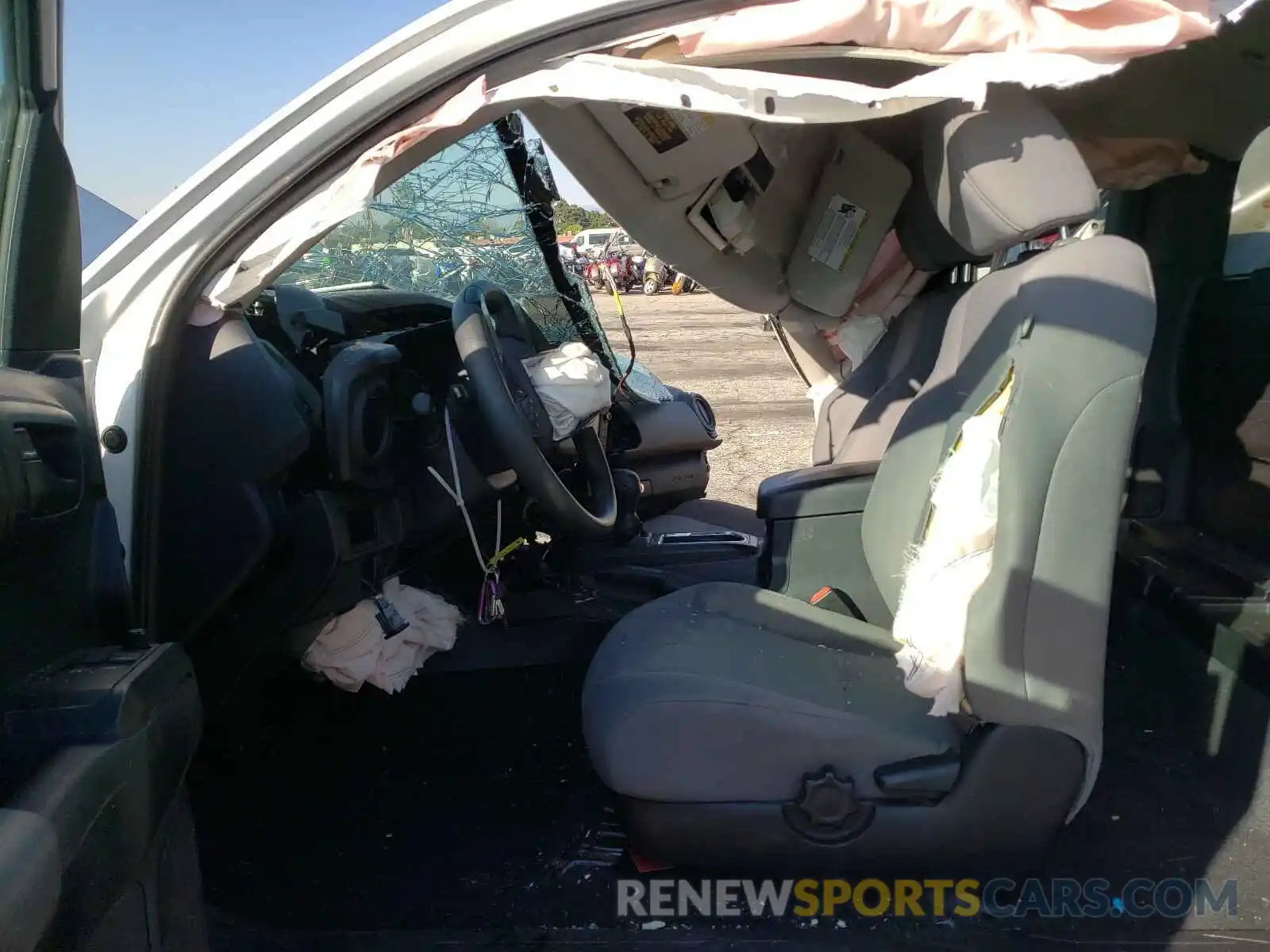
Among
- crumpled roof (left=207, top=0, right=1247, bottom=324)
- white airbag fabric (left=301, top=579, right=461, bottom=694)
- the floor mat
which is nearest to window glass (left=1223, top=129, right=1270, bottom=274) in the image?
crumpled roof (left=207, top=0, right=1247, bottom=324)

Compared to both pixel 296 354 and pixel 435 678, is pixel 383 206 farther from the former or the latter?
pixel 435 678

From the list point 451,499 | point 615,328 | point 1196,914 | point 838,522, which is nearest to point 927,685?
point 1196,914

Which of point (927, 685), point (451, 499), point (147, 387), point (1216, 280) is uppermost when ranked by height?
point (1216, 280)

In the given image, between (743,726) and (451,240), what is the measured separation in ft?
4.48

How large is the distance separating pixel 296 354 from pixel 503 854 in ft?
3.61

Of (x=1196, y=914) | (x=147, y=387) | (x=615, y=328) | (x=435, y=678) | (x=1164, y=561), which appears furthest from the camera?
(x=615, y=328)

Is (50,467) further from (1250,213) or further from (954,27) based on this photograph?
(1250,213)

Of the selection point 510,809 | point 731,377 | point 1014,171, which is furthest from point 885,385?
point 731,377

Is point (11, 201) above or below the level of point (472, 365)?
above

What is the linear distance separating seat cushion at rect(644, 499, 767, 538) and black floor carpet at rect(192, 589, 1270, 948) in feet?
3.03

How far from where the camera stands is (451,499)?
2.07 meters

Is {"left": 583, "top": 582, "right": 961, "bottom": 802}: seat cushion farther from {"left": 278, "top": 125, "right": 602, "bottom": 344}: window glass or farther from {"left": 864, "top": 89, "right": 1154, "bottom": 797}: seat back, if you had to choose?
{"left": 278, "top": 125, "right": 602, "bottom": 344}: window glass

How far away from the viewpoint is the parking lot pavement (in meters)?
4.61

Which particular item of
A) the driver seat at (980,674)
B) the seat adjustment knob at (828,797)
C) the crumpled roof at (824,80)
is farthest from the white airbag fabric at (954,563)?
the crumpled roof at (824,80)
